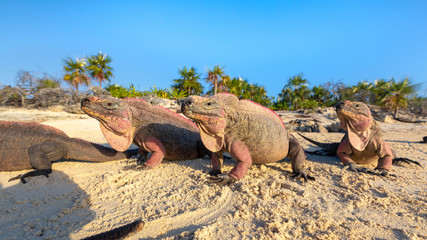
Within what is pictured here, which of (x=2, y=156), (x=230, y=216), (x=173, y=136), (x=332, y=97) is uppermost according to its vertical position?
(x=332, y=97)

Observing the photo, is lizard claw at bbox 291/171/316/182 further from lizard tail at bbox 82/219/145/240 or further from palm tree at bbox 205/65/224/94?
palm tree at bbox 205/65/224/94

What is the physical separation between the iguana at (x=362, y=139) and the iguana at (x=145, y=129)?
93.3 inches

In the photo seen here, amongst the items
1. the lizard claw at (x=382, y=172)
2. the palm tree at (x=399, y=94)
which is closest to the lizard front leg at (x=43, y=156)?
the lizard claw at (x=382, y=172)

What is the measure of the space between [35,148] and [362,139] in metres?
4.92

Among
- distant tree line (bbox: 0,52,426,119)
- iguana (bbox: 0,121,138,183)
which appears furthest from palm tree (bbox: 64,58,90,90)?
iguana (bbox: 0,121,138,183)

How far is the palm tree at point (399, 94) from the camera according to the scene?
18.0 m

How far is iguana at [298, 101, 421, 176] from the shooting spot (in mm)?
2939

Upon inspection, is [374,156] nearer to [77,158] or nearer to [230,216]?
[230,216]

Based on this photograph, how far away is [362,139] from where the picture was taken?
3090mm

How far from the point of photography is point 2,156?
2.99 m

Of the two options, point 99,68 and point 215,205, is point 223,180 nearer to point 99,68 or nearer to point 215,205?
point 215,205

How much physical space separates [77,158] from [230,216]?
2907 mm

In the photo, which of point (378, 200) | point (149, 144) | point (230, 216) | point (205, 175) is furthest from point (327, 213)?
point (149, 144)

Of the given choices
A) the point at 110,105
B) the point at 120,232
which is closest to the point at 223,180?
the point at 120,232
